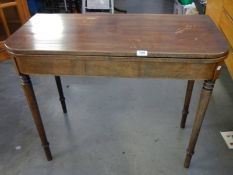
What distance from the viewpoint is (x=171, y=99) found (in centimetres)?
189

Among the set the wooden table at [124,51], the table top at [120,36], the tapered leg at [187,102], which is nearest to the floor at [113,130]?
the tapered leg at [187,102]

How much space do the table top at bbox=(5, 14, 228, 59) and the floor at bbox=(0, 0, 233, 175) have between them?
752 mm

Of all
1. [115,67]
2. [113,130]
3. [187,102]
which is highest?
[115,67]

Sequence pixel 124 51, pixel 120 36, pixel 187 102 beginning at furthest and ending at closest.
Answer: pixel 187 102
pixel 120 36
pixel 124 51

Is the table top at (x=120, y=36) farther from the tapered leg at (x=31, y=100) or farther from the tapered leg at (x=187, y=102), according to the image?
the tapered leg at (x=187, y=102)

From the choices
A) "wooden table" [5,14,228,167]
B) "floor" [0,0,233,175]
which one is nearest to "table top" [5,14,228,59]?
"wooden table" [5,14,228,167]

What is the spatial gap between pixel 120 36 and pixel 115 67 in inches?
6.6

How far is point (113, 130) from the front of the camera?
5.33 feet

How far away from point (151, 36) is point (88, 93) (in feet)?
3.49

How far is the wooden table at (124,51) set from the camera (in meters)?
0.92

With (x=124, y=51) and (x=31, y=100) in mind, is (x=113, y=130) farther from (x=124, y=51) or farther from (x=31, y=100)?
(x=124, y=51)

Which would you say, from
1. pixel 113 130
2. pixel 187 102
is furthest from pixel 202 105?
pixel 113 130

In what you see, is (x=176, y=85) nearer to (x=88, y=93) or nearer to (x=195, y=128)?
(x=88, y=93)

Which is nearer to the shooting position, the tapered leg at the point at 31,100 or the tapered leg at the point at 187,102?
the tapered leg at the point at 31,100
